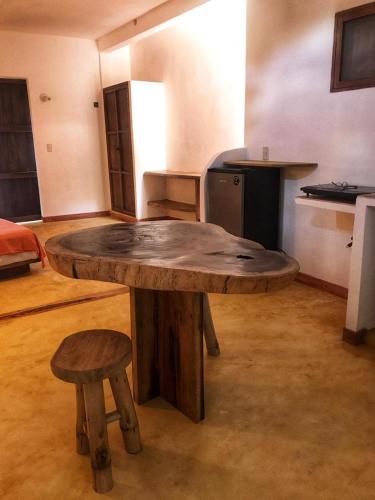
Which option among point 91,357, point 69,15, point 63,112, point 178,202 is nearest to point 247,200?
point 91,357

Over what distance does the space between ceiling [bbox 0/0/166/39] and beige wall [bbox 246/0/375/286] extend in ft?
5.87

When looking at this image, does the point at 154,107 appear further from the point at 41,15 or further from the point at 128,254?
the point at 128,254

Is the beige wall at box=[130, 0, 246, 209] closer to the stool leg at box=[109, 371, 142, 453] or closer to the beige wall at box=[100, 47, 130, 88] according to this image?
the beige wall at box=[100, 47, 130, 88]

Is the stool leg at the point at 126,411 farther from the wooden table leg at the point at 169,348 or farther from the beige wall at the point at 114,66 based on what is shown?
the beige wall at the point at 114,66

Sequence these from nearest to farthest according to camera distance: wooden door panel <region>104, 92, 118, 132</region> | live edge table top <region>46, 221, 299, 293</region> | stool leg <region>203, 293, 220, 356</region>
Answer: live edge table top <region>46, 221, 299, 293</region> → stool leg <region>203, 293, 220, 356</region> → wooden door panel <region>104, 92, 118, 132</region>

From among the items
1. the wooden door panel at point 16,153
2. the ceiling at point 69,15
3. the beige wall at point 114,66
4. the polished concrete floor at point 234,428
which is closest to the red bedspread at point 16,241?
the polished concrete floor at point 234,428

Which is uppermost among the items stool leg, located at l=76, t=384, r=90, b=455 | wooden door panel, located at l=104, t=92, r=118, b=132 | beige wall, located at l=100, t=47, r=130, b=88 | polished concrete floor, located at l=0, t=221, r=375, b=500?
beige wall, located at l=100, t=47, r=130, b=88

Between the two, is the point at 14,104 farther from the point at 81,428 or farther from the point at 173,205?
the point at 81,428

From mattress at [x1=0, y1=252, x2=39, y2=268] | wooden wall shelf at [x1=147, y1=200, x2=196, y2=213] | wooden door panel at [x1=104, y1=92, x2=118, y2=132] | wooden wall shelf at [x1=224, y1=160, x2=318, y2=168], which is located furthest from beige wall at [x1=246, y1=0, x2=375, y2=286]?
wooden door panel at [x1=104, y1=92, x2=118, y2=132]

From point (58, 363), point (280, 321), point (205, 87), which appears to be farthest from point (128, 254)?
point (205, 87)

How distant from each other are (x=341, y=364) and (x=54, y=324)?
1.86 metres

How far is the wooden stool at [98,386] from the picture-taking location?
4.63ft

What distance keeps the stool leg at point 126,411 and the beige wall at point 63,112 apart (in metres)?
5.13

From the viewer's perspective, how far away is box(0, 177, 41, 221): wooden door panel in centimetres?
596
